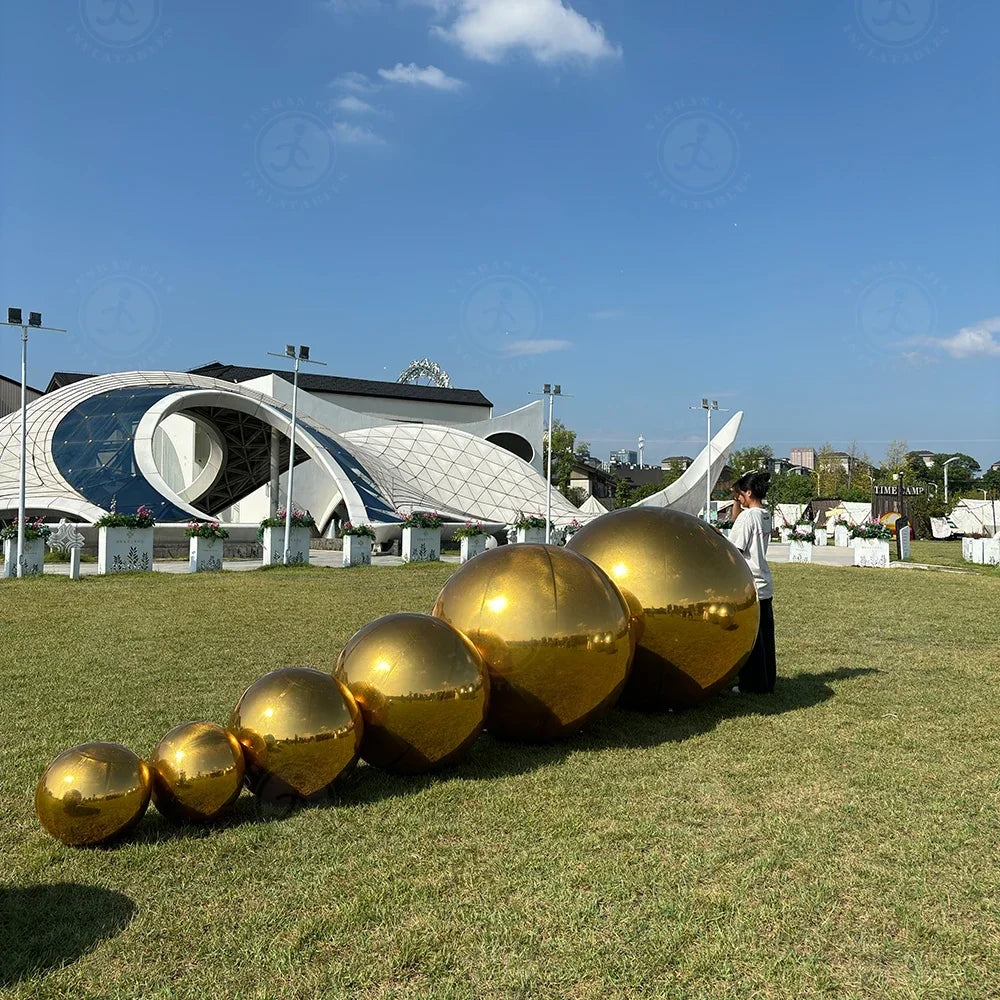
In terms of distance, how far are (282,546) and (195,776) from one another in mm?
20076

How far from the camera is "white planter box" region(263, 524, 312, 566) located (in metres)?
23.3

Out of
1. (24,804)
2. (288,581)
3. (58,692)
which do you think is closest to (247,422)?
(288,581)

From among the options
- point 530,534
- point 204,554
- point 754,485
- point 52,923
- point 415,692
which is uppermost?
point 754,485

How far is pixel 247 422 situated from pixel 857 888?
42.1 m

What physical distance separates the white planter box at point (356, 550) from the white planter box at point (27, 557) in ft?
25.3

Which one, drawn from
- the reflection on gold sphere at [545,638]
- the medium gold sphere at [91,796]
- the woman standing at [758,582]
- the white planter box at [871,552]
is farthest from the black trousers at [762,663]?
the white planter box at [871,552]

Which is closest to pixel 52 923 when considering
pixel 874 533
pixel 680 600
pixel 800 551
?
pixel 680 600

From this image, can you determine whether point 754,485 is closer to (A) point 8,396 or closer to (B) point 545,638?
(B) point 545,638

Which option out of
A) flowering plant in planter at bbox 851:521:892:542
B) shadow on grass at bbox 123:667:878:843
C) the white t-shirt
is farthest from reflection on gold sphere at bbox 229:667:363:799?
flowering plant in planter at bbox 851:521:892:542

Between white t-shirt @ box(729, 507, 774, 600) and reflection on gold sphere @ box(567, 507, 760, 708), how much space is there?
0.73 m

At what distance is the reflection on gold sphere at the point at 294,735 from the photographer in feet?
14.2

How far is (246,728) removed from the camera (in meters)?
4.39

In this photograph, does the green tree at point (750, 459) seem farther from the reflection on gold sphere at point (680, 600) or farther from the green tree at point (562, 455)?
the reflection on gold sphere at point (680, 600)

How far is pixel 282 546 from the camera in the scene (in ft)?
77.5
